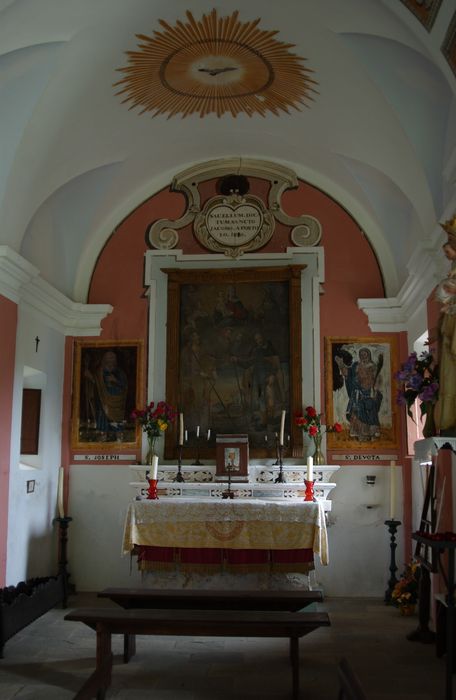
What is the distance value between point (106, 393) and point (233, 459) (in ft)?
6.79

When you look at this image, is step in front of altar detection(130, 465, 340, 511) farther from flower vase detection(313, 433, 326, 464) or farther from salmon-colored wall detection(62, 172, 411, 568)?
salmon-colored wall detection(62, 172, 411, 568)

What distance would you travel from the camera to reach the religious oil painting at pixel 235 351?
9.09 metres

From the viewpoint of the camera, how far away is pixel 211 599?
18.4ft

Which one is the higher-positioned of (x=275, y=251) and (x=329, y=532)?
(x=275, y=251)

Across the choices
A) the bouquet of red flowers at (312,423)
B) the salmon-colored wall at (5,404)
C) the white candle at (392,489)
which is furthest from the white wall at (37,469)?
the white candle at (392,489)

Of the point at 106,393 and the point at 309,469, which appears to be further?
the point at 106,393

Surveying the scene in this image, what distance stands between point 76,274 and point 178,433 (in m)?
2.66

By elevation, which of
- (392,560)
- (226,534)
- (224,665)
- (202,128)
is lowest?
(224,665)

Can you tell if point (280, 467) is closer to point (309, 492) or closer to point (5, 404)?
point (309, 492)

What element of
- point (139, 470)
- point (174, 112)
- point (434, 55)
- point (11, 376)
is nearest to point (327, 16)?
point (434, 55)

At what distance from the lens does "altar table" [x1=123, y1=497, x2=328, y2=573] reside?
740 centimetres

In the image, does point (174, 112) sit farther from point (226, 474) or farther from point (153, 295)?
point (226, 474)

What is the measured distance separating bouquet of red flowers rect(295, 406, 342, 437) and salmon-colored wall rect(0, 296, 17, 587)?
3.51 metres

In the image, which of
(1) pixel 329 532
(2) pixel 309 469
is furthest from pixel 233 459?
(1) pixel 329 532
